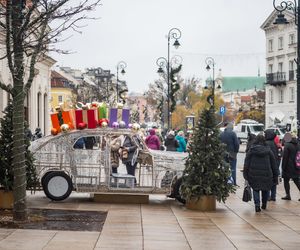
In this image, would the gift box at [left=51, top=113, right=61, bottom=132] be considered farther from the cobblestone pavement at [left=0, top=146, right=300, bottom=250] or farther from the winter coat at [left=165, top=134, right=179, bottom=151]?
the winter coat at [left=165, top=134, right=179, bottom=151]

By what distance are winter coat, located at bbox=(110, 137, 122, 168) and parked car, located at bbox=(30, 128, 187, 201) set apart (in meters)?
0.29

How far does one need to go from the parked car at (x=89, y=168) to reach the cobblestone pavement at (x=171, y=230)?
0.38 meters

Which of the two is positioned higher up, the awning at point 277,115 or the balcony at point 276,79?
the balcony at point 276,79

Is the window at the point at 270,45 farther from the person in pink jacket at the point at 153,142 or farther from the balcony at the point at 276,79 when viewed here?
the person in pink jacket at the point at 153,142

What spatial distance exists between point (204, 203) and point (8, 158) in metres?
4.22

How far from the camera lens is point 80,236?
10.0 meters

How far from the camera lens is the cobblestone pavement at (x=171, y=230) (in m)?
9.53

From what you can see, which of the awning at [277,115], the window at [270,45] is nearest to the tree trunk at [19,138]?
the awning at [277,115]

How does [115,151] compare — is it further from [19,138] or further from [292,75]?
[292,75]

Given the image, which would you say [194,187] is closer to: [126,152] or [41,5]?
[126,152]

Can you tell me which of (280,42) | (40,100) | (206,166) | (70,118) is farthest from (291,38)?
(206,166)

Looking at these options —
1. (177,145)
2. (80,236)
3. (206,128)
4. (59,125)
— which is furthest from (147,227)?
(177,145)

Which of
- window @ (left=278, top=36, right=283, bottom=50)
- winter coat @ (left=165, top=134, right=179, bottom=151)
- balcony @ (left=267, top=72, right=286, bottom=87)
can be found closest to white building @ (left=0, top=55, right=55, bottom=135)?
winter coat @ (left=165, top=134, right=179, bottom=151)

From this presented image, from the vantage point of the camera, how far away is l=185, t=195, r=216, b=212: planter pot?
13.9 meters
